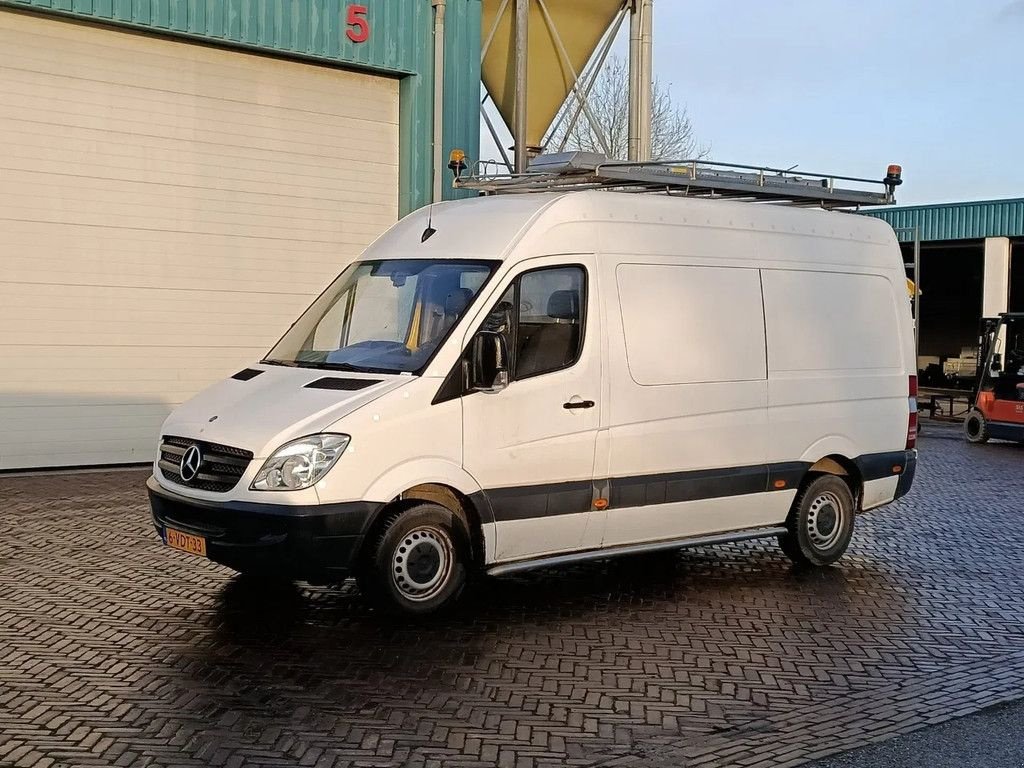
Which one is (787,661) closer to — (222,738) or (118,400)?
(222,738)

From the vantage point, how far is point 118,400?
14.1 metres

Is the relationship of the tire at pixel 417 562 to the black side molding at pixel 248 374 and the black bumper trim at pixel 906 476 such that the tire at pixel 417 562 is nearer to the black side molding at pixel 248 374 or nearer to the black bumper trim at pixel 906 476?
the black side molding at pixel 248 374

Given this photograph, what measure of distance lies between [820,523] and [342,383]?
12.6 ft

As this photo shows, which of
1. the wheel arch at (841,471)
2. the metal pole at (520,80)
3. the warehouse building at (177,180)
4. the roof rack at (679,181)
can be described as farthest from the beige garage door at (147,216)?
the wheel arch at (841,471)

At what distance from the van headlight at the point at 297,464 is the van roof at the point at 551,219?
5.36 ft

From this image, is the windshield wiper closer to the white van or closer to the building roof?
the white van

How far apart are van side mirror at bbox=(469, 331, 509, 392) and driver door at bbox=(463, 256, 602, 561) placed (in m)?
0.07

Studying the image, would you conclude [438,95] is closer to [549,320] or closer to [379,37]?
[379,37]

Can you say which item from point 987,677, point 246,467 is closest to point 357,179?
point 246,467

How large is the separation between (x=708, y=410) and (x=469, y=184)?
2481 mm

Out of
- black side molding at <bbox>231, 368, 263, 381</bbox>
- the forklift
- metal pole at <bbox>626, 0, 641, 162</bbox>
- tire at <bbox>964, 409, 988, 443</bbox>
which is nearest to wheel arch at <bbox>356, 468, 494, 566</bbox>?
black side molding at <bbox>231, 368, 263, 381</bbox>

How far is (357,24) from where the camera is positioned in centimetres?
1561

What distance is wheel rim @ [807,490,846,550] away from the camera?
8930 millimetres

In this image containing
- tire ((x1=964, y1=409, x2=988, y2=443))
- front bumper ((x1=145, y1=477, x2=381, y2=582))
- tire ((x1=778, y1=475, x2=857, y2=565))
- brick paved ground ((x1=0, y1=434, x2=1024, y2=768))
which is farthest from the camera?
tire ((x1=964, y1=409, x2=988, y2=443))
